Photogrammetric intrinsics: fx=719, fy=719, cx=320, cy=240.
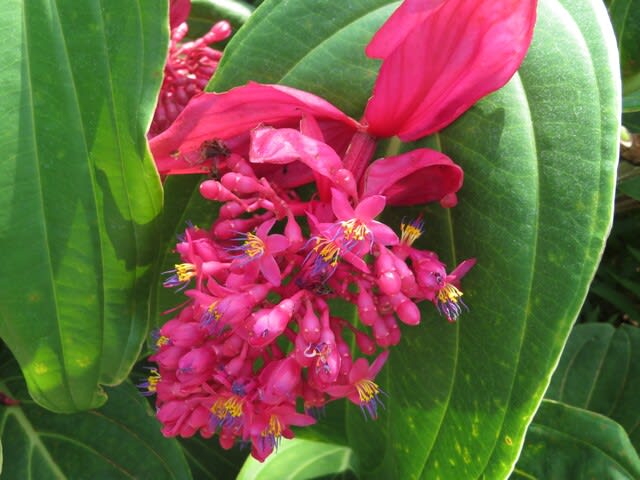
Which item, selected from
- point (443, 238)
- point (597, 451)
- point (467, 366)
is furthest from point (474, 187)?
point (597, 451)

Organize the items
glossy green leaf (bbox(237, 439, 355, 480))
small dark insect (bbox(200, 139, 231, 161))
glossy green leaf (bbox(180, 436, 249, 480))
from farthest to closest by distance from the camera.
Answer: glossy green leaf (bbox(180, 436, 249, 480)), glossy green leaf (bbox(237, 439, 355, 480)), small dark insect (bbox(200, 139, 231, 161))

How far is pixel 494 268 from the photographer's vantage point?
2.21 ft

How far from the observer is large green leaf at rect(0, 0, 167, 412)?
0.67 meters

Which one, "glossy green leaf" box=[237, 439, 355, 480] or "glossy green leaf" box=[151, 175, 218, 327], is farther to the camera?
"glossy green leaf" box=[237, 439, 355, 480]

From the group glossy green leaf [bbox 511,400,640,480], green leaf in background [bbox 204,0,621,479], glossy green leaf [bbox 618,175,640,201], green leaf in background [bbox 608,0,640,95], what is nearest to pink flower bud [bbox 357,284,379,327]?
A: green leaf in background [bbox 204,0,621,479]

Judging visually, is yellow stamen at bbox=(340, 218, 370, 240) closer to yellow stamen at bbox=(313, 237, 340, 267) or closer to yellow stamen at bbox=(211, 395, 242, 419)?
yellow stamen at bbox=(313, 237, 340, 267)

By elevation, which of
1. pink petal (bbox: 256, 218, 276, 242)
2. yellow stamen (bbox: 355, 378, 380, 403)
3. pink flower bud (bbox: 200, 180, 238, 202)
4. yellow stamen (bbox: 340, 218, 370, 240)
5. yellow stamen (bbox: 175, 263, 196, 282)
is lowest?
yellow stamen (bbox: 355, 378, 380, 403)

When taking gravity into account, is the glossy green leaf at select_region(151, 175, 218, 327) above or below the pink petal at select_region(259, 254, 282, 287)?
below

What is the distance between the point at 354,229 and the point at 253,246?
93mm

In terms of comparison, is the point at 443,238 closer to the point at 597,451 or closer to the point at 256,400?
the point at 256,400

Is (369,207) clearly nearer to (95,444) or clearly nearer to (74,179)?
(74,179)

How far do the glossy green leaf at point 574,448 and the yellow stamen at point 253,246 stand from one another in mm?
553

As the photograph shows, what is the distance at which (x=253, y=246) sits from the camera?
0.63 m

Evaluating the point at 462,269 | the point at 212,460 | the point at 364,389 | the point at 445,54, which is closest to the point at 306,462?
the point at 212,460
